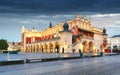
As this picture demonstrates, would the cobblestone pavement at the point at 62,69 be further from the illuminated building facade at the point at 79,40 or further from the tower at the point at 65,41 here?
the illuminated building facade at the point at 79,40

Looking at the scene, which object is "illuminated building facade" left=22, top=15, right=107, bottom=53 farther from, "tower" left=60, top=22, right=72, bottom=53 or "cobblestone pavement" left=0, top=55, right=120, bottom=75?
"cobblestone pavement" left=0, top=55, right=120, bottom=75

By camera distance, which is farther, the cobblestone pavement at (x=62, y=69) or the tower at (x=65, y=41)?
the tower at (x=65, y=41)

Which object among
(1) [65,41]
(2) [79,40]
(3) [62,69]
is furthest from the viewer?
(2) [79,40]

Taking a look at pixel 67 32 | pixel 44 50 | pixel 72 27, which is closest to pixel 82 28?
pixel 72 27

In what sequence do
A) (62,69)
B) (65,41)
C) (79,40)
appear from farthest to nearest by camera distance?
(79,40), (65,41), (62,69)

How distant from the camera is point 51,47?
479 feet

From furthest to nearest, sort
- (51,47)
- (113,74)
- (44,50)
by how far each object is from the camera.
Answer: (44,50), (51,47), (113,74)

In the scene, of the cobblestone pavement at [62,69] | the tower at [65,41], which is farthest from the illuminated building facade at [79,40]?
the cobblestone pavement at [62,69]

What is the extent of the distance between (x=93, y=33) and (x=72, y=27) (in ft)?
57.1

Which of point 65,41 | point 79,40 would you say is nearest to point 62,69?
point 65,41

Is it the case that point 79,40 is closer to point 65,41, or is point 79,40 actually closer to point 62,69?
point 65,41

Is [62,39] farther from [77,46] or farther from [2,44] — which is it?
[2,44]

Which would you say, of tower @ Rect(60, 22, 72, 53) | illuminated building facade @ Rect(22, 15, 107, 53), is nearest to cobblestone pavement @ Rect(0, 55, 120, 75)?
tower @ Rect(60, 22, 72, 53)

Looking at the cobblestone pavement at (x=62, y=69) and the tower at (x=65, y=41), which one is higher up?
→ the tower at (x=65, y=41)
